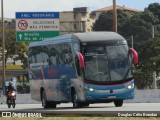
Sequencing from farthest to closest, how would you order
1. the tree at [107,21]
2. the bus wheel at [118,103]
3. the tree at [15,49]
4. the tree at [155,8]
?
the tree at [155,8], the tree at [107,21], the tree at [15,49], the bus wheel at [118,103]

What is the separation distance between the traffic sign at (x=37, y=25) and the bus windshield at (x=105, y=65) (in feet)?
69.6

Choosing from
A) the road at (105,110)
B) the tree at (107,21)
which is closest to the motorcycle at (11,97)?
the road at (105,110)

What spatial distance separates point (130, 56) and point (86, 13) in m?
121

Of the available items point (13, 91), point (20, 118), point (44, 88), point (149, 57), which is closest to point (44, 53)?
point (44, 88)

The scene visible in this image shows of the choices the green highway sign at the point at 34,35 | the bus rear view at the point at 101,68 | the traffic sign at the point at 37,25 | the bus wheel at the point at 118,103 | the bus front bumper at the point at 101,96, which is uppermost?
the traffic sign at the point at 37,25

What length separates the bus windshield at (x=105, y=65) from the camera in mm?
28375

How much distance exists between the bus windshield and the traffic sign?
69.6 feet

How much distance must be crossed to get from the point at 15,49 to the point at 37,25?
44.8 meters

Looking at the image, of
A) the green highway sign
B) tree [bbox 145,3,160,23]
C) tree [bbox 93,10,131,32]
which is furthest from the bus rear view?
tree [bbox 145,3,160,23]

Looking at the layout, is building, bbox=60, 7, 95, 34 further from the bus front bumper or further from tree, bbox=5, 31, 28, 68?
the bus front bumper

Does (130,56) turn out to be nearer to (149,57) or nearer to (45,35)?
(45,35)

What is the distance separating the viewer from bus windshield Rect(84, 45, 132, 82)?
28.4 m

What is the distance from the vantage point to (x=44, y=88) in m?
34.1

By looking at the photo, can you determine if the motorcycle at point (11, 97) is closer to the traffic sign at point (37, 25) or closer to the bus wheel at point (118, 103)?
the bus wheel at point (118, 103)
